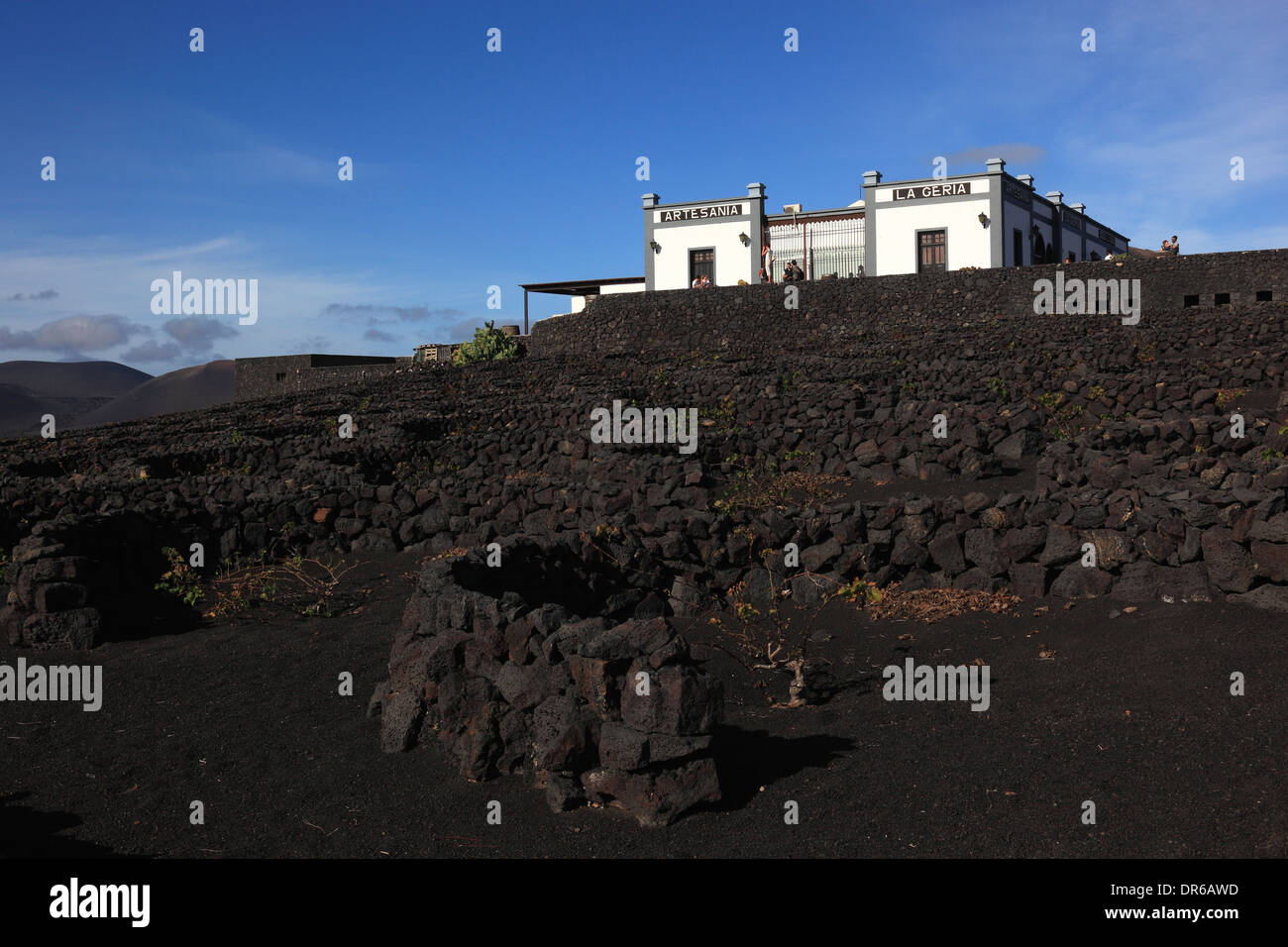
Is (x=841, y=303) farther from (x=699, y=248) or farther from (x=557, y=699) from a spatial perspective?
(x=557, y=699)

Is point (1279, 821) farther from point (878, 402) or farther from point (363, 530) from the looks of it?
point (878, 402)

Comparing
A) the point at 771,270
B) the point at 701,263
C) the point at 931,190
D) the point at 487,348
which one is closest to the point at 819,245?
the point at 771,270

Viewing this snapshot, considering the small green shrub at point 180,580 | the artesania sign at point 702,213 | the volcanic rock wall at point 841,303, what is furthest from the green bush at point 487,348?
the small green shrub at point 180,580

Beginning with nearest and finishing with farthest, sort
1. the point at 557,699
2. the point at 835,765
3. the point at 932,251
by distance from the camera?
the point at 557,699 < the point at 835,765 < the point at 932,251

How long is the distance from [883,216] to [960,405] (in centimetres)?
2284

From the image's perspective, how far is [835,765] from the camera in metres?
5.30

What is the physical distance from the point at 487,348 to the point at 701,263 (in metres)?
10.2

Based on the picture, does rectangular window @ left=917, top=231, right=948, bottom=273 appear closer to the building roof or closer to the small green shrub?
the building roof

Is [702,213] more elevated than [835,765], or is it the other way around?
[702,213]

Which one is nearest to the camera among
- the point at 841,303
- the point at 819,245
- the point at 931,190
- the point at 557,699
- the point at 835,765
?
the point at 557,699

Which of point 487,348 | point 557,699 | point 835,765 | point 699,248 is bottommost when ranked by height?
point 835,765

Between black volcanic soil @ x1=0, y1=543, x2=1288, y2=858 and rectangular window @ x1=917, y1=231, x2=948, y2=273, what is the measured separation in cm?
3022

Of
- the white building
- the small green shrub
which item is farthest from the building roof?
the small green shrub
